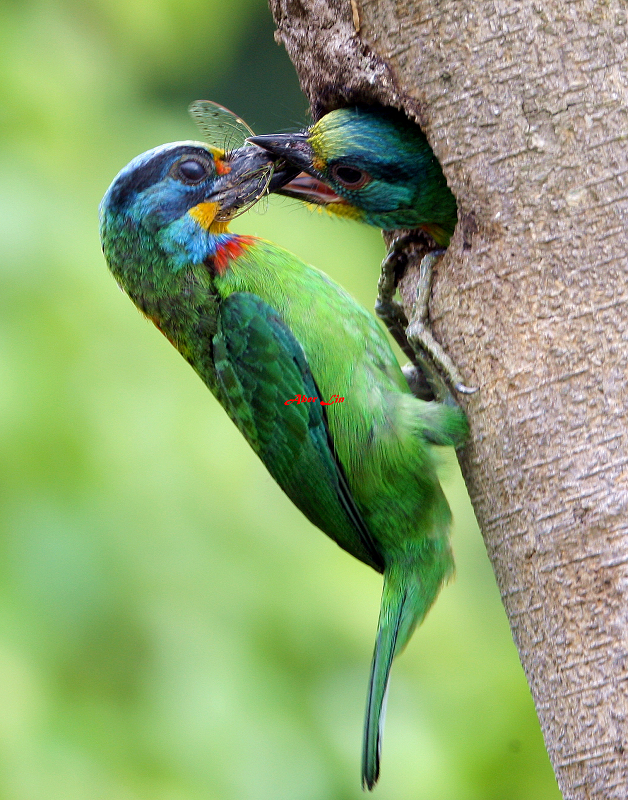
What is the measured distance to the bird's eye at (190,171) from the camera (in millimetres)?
2621

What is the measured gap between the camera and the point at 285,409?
2588 millimetres

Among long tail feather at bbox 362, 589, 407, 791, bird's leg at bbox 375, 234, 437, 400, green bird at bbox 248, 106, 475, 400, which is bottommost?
long tail feather at bbox 362, 589, 407, 791

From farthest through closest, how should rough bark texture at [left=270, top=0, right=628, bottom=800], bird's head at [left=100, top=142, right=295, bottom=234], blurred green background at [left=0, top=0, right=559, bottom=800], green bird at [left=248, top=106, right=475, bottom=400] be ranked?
blurred green background at [left=0, top=0, right=559, bottom=800] → bird's head at [left=100, top=142, right=295, bottom=234] → green bird at [left=248, top=106, right=475, bottom=400] → rough bark texture at [left=270, top=0, right=628, bottom=800]

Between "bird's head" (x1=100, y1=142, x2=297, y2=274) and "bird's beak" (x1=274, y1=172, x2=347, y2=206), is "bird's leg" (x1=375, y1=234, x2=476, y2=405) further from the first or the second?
"bird's head" (x1=100, y1=142, x2=297, y2=274)

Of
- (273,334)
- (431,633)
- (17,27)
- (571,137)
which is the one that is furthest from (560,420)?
(17,27)

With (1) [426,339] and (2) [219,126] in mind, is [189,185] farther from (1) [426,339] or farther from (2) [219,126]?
(1) [426,339]

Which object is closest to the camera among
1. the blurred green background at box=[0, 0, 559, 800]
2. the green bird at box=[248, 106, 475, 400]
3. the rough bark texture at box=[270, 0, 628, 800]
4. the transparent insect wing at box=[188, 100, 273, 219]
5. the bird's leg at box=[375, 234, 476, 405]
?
the rough bark texture at box=[270, 0, 628, 800]

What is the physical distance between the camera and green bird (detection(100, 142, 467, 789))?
2508mm

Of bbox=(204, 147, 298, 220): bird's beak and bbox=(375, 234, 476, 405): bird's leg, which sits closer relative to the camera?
bbox=(375, 234, 476, 405): bird's leg

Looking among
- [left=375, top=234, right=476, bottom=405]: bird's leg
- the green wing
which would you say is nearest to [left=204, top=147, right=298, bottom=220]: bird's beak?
the green wing

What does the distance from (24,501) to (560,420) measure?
1964mm

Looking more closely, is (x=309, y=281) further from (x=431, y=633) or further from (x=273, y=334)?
(x=431, y=633)

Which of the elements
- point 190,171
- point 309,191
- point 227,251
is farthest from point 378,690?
point 190,171

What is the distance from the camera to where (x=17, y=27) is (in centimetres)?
393
